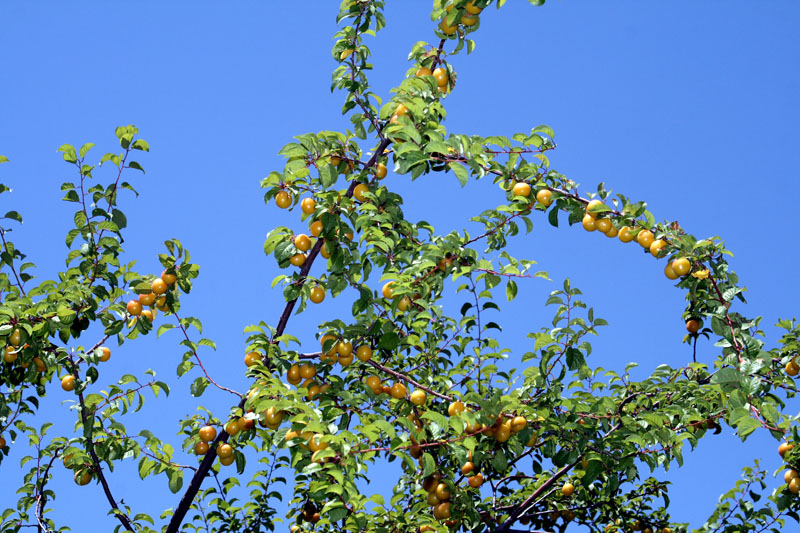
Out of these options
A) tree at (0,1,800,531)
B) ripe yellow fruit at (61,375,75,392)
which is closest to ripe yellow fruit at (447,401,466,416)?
tree at (0,1,800,531)

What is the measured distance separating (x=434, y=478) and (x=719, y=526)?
259 centimetres

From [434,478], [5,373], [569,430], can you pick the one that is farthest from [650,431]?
[5,373]

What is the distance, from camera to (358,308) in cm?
405

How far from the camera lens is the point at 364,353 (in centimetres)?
409

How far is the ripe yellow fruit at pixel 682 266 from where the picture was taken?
408 cm

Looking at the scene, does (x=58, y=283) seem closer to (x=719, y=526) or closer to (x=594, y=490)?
(x=594, y=490)

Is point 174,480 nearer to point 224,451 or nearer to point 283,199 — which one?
point 224,451

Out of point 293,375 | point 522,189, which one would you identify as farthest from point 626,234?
point 293,375

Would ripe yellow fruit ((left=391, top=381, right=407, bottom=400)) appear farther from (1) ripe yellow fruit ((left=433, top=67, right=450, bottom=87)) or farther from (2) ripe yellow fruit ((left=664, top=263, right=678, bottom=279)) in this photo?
(1) ripe yellow fruit ((left=433, top=67, right=450, bottom=87))

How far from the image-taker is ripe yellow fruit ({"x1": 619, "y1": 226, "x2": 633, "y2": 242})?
13.7 feet

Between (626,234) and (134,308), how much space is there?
2.89 metres

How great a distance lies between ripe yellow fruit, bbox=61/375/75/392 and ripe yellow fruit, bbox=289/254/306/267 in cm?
148

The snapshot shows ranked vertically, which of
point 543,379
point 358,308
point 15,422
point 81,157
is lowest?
point 543,379

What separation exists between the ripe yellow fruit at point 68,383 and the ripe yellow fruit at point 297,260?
148 cm
